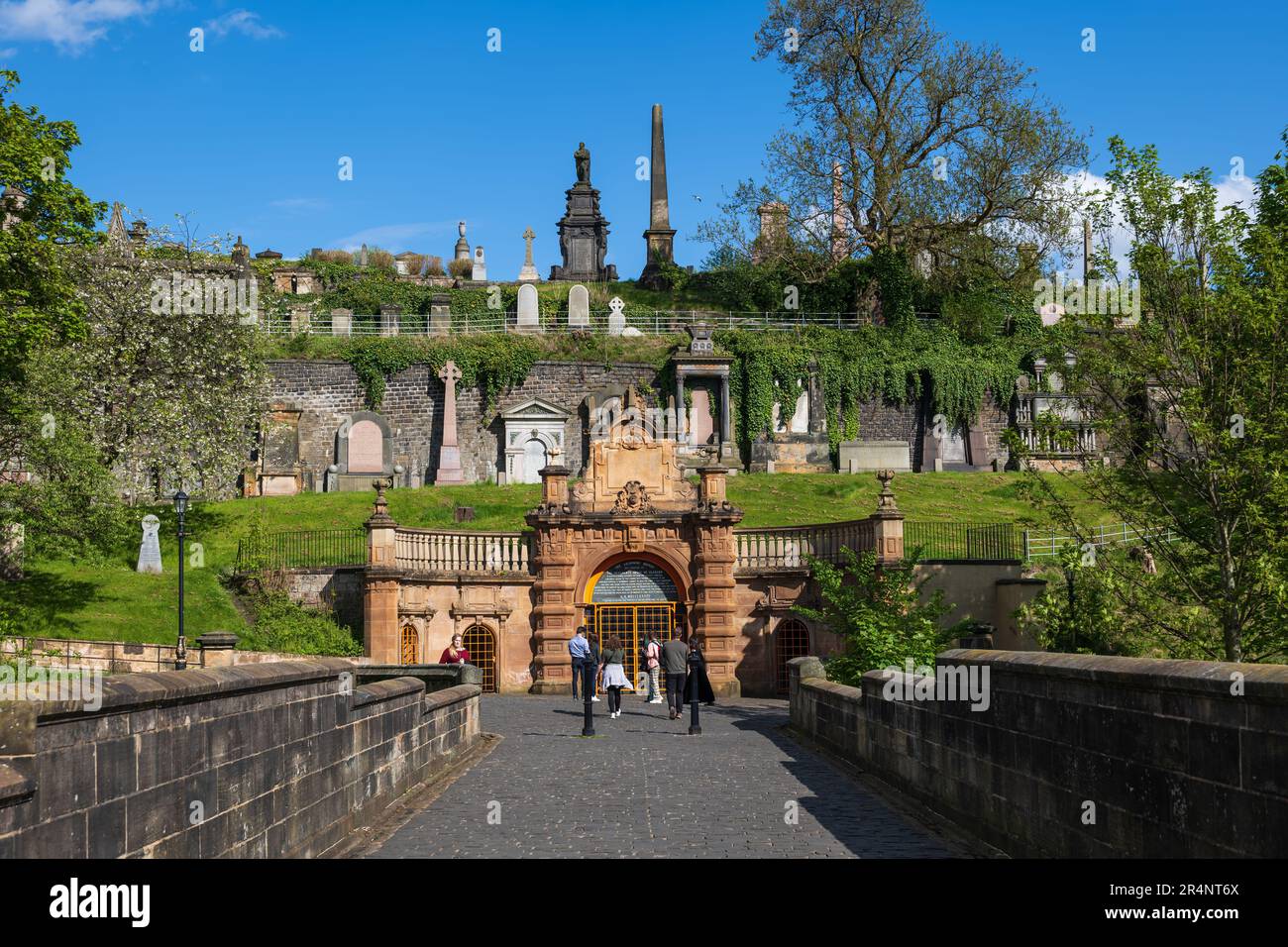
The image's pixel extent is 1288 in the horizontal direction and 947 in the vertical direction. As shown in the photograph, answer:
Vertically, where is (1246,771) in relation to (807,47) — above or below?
below

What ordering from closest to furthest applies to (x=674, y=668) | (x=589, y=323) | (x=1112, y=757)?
1. (x=1112, y=757)
2. (x=674, y=668)
3. (x=589, y=323)

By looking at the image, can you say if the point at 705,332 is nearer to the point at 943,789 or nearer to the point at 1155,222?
the point at 1155,222

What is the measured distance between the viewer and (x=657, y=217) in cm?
8500

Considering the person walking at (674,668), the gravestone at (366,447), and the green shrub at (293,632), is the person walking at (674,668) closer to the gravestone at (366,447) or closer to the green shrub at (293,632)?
the green shrub at (293,632)

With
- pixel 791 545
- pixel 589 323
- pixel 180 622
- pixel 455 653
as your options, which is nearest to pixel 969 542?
pixel 791 545

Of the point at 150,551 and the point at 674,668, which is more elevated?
the point at 150,551

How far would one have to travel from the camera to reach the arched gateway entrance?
36688mm

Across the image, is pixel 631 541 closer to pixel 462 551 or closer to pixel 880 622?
pixel 462 551

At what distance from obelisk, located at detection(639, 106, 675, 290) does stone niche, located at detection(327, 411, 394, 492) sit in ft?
80.7

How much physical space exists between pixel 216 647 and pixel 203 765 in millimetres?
18337

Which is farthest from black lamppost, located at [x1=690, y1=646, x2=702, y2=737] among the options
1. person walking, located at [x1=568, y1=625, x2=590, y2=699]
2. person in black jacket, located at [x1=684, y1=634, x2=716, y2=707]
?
person walking, located at [x1=568, y1=625, x2=590, y2=699]
